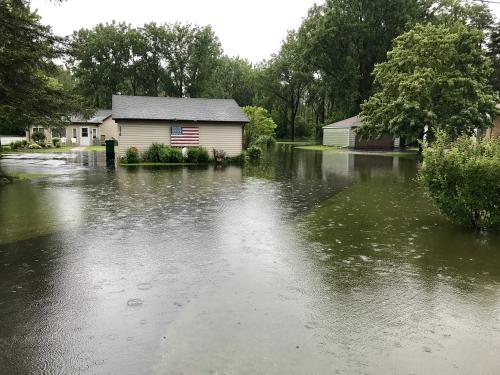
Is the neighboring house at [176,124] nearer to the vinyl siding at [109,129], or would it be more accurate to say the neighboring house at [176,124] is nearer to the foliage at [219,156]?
the foliage at [219,156]

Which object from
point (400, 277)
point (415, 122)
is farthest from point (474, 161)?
point (415, 122)

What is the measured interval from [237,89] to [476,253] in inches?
3029

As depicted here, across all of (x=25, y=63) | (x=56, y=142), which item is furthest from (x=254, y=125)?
(x=25, y=63)

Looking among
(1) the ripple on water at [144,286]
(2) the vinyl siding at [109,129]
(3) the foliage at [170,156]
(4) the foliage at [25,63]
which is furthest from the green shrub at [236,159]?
(2) the vinyl siding at [109,129]

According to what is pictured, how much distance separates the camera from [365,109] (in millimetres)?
35875

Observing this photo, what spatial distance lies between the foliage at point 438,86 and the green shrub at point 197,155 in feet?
48.5

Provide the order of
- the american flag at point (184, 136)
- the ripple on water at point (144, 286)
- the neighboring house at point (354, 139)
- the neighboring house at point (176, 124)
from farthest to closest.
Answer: the neighboring house at point (354, 139)
the american flag at point (184, 136)
the neighboring house at point (176, 124)
the ripple on water at point (144, 286)

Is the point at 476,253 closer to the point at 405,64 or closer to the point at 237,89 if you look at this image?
the point at 405,64

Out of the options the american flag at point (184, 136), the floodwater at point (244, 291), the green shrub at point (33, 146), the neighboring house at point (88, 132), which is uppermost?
the neighboring house at point (88, 132)

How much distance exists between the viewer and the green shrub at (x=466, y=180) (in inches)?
317

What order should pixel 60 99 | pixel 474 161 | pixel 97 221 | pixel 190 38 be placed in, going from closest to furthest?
pixel 474 161 < pixel 97 221 < pixel 60 99 < pixel 190 38

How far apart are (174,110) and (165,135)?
201 centimetres

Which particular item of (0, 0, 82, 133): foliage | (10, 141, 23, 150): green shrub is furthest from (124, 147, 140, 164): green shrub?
(10, 141, 23, 150): green shrub

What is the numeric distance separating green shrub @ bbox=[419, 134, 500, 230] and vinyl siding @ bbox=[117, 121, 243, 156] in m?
19.9
